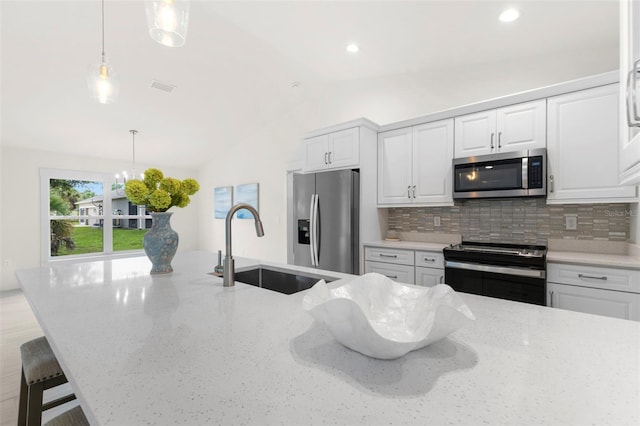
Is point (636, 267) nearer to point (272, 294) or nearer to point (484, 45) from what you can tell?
point (484, 45)

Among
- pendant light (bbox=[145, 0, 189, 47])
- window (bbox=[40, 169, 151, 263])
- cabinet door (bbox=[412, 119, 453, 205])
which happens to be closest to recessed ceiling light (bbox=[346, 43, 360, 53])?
cabinet door (bbox=[412, 119, 453, 205])

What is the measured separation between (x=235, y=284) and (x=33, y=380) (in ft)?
2.84

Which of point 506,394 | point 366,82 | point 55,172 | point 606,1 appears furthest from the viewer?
point 55,172

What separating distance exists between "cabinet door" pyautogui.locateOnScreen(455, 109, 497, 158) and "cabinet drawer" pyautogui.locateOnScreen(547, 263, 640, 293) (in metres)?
1.14

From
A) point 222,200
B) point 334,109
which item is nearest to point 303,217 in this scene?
point 334,109

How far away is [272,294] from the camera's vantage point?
1206 millimetres

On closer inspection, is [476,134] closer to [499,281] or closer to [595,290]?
[499,281]

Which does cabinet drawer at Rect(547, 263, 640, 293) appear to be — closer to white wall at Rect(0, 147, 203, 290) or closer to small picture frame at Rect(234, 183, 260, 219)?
small picture frame at Rect(234, 183, 260, 219)

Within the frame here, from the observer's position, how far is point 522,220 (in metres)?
2.78

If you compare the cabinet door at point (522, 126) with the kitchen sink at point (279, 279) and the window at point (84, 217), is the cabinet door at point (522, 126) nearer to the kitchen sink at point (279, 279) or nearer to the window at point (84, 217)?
the kitchen sink at point (279, 279)

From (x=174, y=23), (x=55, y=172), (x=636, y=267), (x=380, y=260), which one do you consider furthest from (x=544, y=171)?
(x=55, y=172)

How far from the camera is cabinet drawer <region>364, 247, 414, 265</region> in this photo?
2893 millimetres

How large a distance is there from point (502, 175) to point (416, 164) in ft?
2.69

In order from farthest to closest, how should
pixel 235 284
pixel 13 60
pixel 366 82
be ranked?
1. pixel 366 82
2. pixel 13 60
3. pixel 235 284
